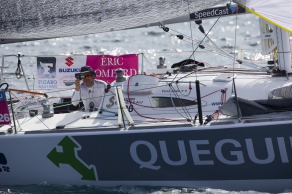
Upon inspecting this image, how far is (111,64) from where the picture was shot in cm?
1084

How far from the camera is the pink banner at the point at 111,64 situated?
1079cm

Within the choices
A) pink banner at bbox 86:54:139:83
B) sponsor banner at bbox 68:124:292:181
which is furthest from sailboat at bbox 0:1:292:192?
pink banner at bbox 86:54:139:83

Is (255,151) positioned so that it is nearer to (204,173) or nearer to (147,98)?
(204,173)

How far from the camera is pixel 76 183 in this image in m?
9.00

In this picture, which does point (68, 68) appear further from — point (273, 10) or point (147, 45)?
point (147, 45)

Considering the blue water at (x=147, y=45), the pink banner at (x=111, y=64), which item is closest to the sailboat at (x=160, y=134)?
the pink banner at (x=111, y=64)

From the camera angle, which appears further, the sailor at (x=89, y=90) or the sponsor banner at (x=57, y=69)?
the sponsor banner at (x=57, y=69)

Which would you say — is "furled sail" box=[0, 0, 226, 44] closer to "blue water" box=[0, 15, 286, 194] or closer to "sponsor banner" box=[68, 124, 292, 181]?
"sponsor banner" box=[68, 124, 292, 181]

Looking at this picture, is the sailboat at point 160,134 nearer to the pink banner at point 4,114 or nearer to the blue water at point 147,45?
the pink banner at point 4,114

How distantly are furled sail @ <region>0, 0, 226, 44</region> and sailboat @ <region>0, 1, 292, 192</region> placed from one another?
14 millimetres

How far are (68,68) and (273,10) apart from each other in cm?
354

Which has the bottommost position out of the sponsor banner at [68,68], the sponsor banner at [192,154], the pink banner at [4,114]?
the sponsor banner at [192,154]

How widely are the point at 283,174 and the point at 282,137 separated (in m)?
0.41

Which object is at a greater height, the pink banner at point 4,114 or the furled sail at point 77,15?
the furled sail at point 77,15
